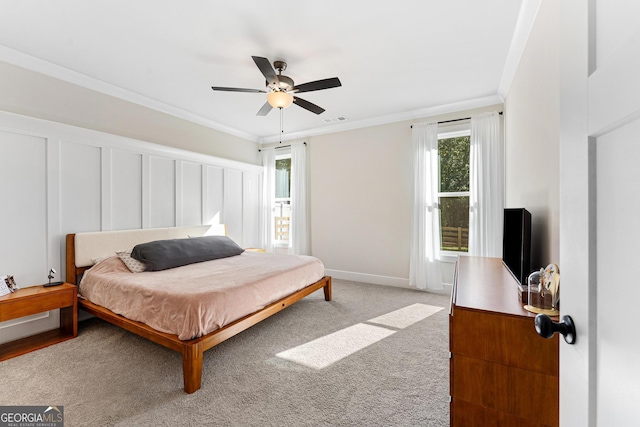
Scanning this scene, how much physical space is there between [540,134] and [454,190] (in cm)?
227

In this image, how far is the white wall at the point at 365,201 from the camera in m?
4.33

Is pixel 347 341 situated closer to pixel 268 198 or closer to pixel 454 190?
pixel 454 190

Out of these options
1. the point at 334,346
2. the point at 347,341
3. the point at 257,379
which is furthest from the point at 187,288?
the point at 347,341

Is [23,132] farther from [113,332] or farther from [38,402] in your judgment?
[38,402]

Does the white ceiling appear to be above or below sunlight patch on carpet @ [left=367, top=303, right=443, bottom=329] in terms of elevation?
above

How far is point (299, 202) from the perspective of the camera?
17.2ft

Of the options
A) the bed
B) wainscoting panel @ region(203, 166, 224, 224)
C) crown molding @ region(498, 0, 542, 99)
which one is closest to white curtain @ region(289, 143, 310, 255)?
wainscoting panel @ region(203, 166, 224, 224)

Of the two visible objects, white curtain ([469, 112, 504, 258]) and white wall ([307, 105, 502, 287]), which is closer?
white curtain ([469, 112, 504, 258])

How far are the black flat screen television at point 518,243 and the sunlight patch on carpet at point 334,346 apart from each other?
4.34ft

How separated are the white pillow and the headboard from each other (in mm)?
228

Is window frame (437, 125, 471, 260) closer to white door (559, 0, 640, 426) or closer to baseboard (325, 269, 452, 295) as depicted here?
baseboard (325, 269, 452, 295)

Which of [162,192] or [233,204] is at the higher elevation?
[162,192]

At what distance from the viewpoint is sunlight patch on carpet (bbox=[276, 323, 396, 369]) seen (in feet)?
7.49

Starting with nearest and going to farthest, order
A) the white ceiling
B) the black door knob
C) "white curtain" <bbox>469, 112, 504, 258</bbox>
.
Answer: the black door knob
the white ceiling
"white curtain" <bbox>469, 112, 504, 258</bbox>
